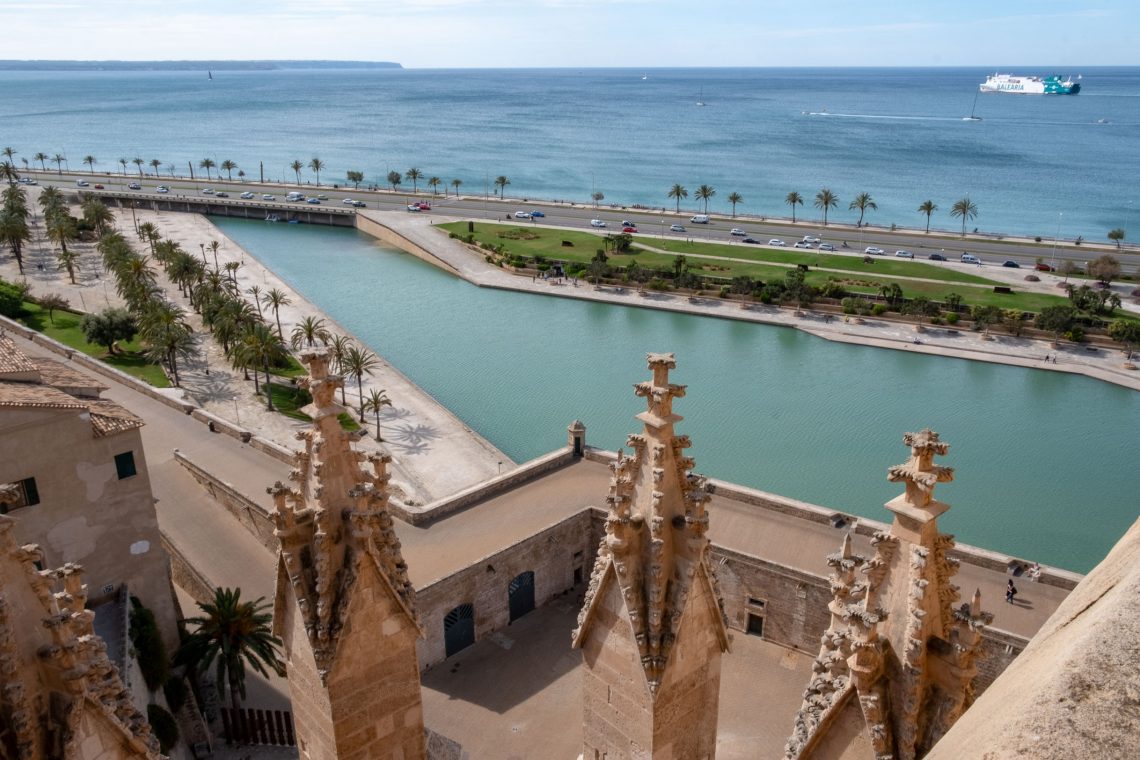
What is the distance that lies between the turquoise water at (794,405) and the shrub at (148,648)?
1634 cm

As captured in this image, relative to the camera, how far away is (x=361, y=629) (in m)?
9.06

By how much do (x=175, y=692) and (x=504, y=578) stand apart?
1096 cm

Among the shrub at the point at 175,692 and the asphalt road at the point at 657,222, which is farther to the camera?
the asphalt road at the point at 657,222

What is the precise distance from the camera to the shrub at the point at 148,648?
22.5 m

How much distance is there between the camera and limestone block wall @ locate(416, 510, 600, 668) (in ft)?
92.9

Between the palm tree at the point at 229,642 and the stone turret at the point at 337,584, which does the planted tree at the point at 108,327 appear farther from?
the stone turret at the point at 337,584

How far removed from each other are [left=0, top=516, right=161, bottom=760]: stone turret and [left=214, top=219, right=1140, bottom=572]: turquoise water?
87.8ft

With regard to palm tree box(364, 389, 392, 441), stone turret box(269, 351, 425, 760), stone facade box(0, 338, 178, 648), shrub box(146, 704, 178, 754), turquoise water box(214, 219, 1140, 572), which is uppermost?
stone turret box(269, 351, 425, 760)

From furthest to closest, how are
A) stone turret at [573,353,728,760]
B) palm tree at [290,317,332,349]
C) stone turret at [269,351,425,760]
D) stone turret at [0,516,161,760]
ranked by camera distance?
palm tree at [290,317,332,349], stone turret at [269,351,425,760], stone turret at [573,353,728,760], stone turret at [0,516,161,760]

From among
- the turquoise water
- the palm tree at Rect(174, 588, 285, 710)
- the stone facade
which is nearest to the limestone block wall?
the turquoise water

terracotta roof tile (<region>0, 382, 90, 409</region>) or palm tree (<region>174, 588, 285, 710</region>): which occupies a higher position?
terracotta roof tile (<region>0, 382, 90, 409</region>)

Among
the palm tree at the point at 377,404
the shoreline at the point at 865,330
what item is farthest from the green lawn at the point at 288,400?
the shoreline at the point at 865,330

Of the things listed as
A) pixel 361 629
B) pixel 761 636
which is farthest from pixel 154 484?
pixel 361 629

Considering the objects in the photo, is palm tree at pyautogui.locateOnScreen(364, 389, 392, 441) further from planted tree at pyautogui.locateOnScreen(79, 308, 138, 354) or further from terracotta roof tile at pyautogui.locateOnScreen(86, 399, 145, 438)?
terracotta roof tile at pyautogui.locateOnScreen(86, 399, 145, 438)
